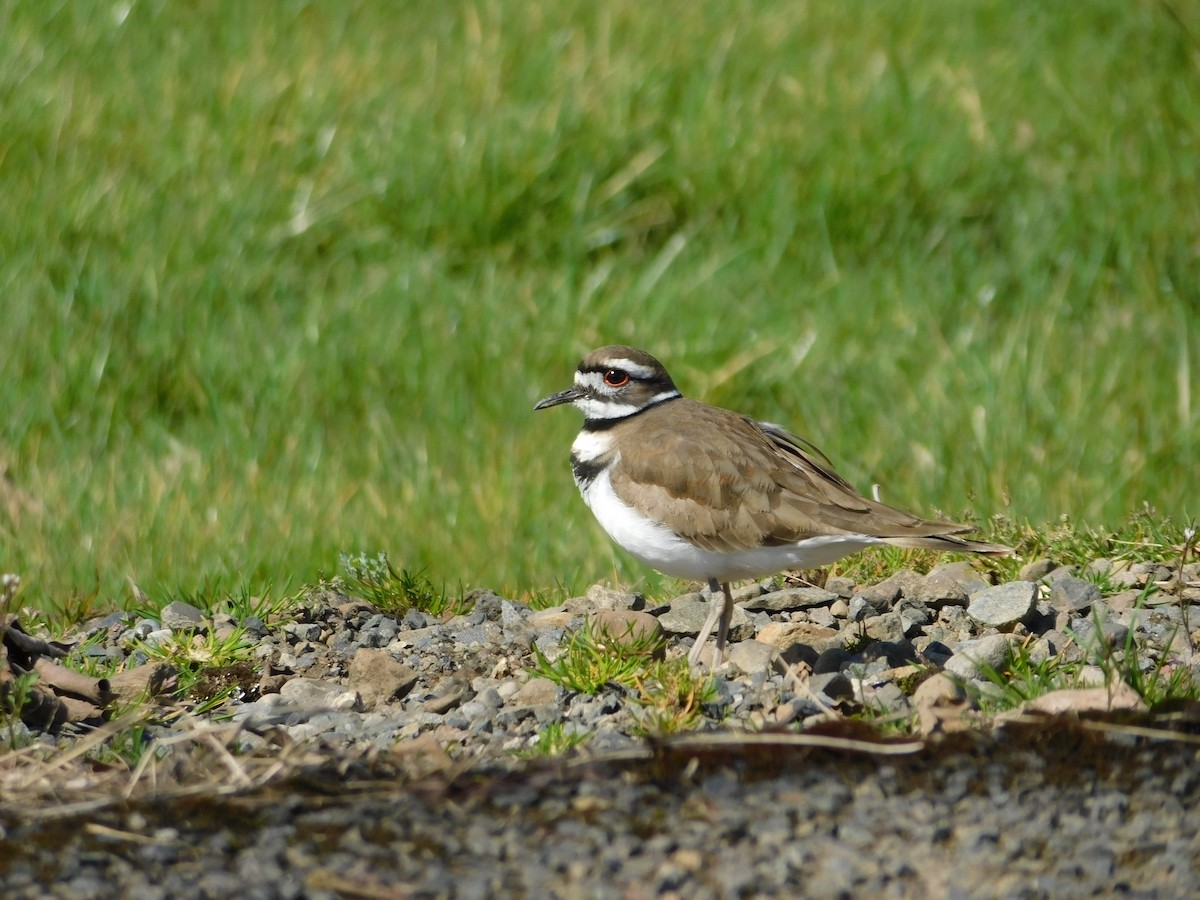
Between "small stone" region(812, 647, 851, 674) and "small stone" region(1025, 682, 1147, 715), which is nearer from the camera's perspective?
"small stone" region(1025, 682, 1147, 715)

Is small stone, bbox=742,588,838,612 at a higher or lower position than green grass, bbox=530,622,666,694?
lower

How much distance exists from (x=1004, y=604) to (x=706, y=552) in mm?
1065

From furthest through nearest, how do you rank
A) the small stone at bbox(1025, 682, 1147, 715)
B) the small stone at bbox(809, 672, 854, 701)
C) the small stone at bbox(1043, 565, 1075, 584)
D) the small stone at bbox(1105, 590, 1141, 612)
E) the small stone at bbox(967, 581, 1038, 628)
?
1. the small stone at bbox(1043, 565, 1075, 584)
2. the small stone at bbox(1105, 590, 1141, 612)
3. the small stone at bbox(967, 581, 1038, 628)
4. the small stone at bbox(809, 672, 854, 701)
5. the small stone at bbox(1025, 682, 1147, 715)

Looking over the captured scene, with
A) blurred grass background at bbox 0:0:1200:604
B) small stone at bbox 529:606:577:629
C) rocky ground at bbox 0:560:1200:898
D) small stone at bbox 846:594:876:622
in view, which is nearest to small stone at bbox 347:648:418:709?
rocky ground at bbox 0:560:1200:898

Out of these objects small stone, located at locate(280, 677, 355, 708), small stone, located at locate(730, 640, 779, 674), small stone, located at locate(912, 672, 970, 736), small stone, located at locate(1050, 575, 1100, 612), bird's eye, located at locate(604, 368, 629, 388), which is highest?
bird's eye, located at locate(604, 368, 629, 388)

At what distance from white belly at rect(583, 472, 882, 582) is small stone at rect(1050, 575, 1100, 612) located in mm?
816

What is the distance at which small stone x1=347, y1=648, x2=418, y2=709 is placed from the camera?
5.44 metres

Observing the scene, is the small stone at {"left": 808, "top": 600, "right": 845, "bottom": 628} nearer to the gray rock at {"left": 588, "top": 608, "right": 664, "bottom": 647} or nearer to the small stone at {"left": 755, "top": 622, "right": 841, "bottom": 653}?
the small stone at {"left": 755, "top": 622, "right": 841, "bottom": 653}

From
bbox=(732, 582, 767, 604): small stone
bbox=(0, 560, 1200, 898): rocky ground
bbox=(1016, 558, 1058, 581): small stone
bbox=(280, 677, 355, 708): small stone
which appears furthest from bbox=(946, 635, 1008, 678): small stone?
bbox=(280, 677, 355, 708): small stone

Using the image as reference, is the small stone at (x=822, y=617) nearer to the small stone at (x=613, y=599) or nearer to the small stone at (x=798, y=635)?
the small stone at (x=798, y=635)

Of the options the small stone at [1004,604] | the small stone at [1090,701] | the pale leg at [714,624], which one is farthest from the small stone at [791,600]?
the small stone at [1090,701]

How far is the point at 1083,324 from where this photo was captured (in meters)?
9.21

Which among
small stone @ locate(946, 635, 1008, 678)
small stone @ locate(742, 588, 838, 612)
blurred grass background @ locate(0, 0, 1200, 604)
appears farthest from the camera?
blurred grass background @ locate(0, 0, 1200, 604)

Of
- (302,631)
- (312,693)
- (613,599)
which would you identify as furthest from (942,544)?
(302,631)
